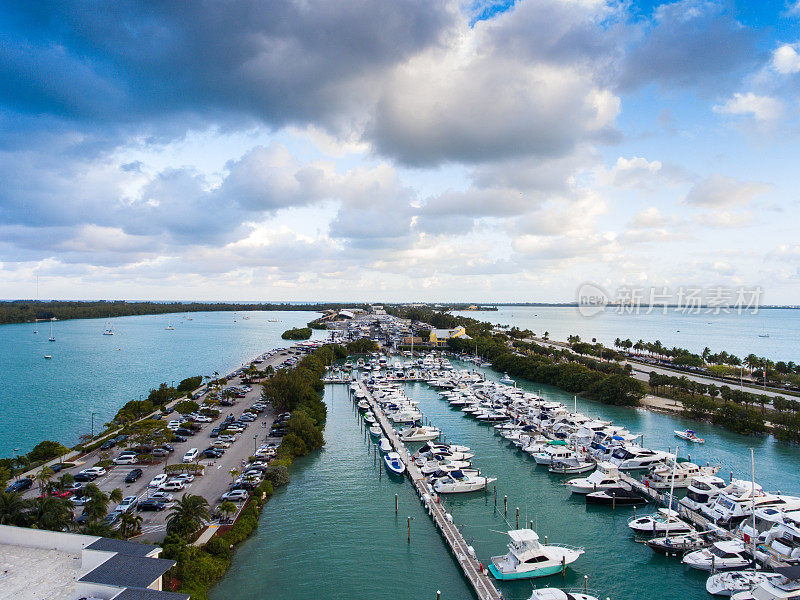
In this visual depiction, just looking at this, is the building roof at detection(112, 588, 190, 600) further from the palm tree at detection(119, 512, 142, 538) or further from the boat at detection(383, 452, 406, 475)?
the boat at detection(383, 452, 406, 475)

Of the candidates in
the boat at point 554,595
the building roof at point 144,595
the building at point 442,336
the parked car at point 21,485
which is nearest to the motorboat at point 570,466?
the boat at point 554,595

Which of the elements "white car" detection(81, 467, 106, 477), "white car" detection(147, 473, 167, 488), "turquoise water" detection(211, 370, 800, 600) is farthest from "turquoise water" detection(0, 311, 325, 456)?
"turquoise water" detection(211, 370, 800, 600)

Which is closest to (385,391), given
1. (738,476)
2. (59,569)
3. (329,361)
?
(329,361)

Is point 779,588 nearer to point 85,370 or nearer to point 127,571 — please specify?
point 127,571

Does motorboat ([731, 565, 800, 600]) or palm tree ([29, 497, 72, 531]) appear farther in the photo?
palm tree ([29, 497, 72, 531])

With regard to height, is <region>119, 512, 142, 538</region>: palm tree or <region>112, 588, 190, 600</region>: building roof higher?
<region>112, 588, 190, 600</region>: building roof

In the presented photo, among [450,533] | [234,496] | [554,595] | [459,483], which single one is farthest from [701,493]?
[234,496]
